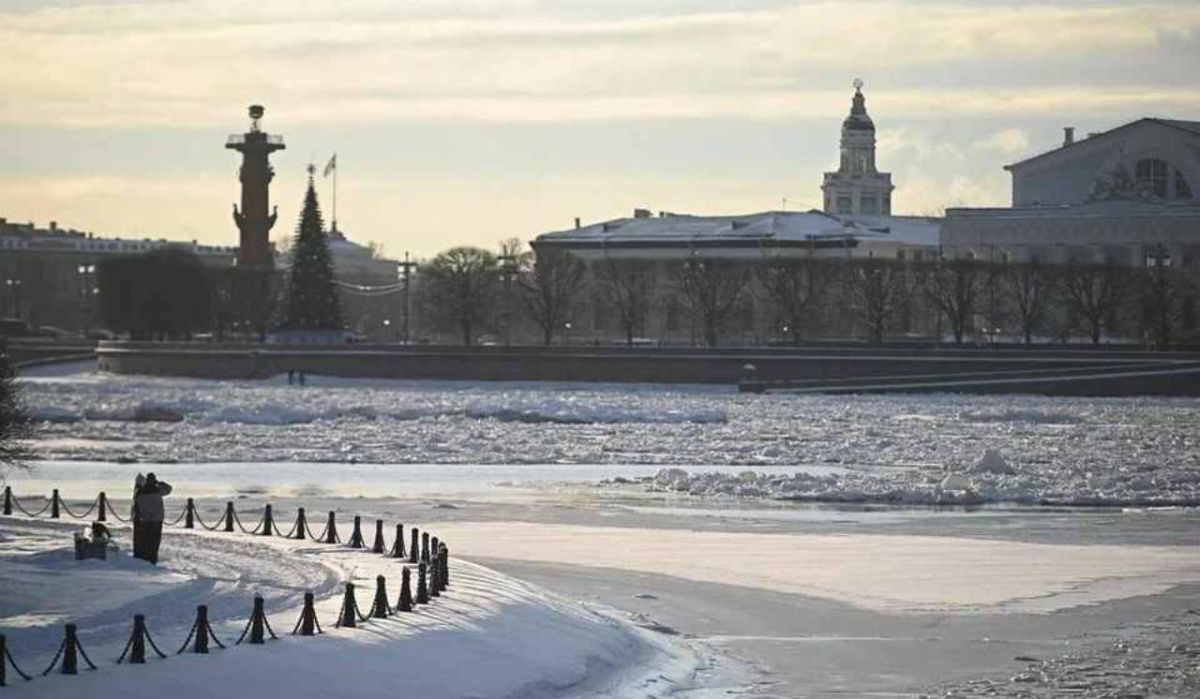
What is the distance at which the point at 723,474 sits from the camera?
43562mm

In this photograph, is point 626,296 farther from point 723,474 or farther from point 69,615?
point 69,615

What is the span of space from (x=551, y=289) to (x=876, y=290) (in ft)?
61.1

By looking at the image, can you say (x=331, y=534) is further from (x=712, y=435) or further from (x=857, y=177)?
(x=857, y=177)

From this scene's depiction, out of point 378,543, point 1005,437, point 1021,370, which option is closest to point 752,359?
point 1021,370

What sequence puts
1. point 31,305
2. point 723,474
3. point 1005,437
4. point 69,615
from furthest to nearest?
point 31,305 → point 1005,437 → point 723,474 → point 69,615

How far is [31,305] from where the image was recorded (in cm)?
14525

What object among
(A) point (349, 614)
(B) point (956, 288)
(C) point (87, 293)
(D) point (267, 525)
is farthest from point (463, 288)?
(A) point (349, 614)

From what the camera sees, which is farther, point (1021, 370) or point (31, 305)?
point (31, 305)

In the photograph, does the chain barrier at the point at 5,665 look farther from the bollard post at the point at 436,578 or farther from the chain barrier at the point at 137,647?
the bollard post at the point at 436,578

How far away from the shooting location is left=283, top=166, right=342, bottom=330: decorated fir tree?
90.8 meters

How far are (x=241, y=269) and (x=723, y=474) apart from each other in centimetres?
7090

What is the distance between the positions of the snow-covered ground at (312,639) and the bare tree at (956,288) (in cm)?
6972

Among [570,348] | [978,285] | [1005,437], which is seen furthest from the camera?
[978,285]

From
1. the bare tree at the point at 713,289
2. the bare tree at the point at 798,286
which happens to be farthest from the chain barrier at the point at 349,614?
the bare tree at the point at 713,289
